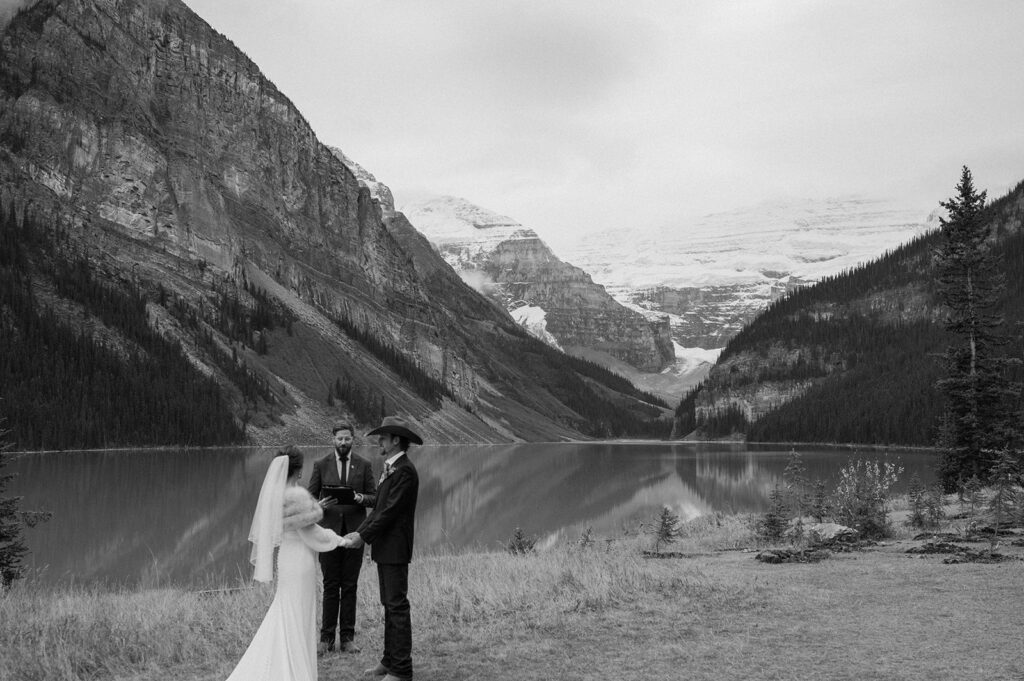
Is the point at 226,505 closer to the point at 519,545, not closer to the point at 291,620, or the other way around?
the point at 519,545

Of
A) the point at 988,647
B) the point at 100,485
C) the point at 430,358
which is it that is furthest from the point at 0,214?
the point at 988,647

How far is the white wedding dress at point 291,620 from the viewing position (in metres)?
9.10

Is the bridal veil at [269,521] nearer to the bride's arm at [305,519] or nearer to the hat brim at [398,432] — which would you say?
the bride's arm at [305,519]

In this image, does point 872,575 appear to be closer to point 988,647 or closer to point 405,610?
point 988,647

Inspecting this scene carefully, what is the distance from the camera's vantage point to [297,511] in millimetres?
9461

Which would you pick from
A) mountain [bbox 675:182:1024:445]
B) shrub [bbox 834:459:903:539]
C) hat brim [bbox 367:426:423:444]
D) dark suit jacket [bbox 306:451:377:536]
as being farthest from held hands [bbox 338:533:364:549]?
mountain [bbox 675:182:1024:445]

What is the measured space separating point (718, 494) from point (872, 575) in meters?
35.7

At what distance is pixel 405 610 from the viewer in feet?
34.3

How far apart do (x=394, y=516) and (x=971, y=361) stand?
30.5 metres

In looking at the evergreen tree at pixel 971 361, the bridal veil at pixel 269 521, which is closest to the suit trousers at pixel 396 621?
the bridal veil at pixel 269 521

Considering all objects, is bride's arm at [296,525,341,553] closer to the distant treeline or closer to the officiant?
the officiant

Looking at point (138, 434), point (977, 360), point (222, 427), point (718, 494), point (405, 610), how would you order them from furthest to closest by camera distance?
point (222, 427) → point (138, 434) → point (718, 494) → point (977, 360) → point (405, 610)

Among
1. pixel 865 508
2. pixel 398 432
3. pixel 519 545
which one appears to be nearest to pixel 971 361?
pixel 865 508

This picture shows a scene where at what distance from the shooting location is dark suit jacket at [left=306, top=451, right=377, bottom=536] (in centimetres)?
1227
